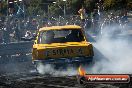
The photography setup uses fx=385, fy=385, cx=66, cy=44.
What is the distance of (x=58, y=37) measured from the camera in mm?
13953

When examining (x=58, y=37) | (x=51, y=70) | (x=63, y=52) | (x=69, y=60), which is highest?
(x=58, y=37)

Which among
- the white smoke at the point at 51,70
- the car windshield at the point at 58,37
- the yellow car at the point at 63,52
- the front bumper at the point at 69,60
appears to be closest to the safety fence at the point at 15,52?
the car windshield at the point at 58,37

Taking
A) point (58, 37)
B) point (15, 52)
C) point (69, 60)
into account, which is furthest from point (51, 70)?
point (15, 52)

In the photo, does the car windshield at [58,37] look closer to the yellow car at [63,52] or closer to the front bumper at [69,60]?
the yellow car at [63,52]

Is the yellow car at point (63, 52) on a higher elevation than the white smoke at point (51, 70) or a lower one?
higher

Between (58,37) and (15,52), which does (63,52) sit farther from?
(15,52)

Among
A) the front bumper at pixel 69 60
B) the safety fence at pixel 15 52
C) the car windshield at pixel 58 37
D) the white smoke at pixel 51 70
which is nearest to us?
the front bumper at pixel 69 60

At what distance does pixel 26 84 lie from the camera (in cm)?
1063

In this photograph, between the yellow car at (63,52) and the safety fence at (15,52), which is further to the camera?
the safety fence at (15,52)

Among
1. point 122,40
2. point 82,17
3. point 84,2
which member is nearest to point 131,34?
point 122,40

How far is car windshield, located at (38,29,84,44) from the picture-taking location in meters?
13.4

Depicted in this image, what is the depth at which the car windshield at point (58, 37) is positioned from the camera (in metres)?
13.4

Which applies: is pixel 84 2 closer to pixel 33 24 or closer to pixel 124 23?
pixel 124 23

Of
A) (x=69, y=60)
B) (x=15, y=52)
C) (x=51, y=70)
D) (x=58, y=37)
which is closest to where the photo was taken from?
(x=69, y=60)
